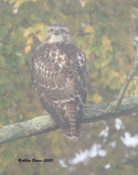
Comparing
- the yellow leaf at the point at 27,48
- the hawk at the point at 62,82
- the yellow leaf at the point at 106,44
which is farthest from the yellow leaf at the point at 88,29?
the hawk at the point at 62,82

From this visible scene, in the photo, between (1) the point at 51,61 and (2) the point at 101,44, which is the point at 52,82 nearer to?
(1) the point at 51,61

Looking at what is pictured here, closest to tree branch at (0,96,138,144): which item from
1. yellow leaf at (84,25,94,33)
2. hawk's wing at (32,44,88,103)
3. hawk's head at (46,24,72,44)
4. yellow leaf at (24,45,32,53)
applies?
hawk's wing at (32,44,88,103)

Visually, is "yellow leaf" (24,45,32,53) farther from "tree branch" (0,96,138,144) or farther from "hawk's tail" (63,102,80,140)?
"tree branch" (0,96,138,144)

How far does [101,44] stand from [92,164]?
9.24ft

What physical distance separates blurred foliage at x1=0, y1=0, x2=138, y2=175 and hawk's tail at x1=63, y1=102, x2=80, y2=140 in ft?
6.46

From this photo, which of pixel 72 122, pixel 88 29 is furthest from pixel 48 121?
pixel 88 29

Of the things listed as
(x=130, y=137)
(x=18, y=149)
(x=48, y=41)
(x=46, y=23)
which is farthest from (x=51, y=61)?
(x=130, y=137)

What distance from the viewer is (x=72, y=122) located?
6125 mm

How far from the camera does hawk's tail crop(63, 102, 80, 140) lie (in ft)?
19.8

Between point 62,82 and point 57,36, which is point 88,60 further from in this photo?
point 62,82

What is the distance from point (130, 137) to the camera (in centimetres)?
1074

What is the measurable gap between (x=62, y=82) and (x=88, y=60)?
10.7 ft

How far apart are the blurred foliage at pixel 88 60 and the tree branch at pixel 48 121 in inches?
75.7

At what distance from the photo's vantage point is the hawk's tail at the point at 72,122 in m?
6.05
